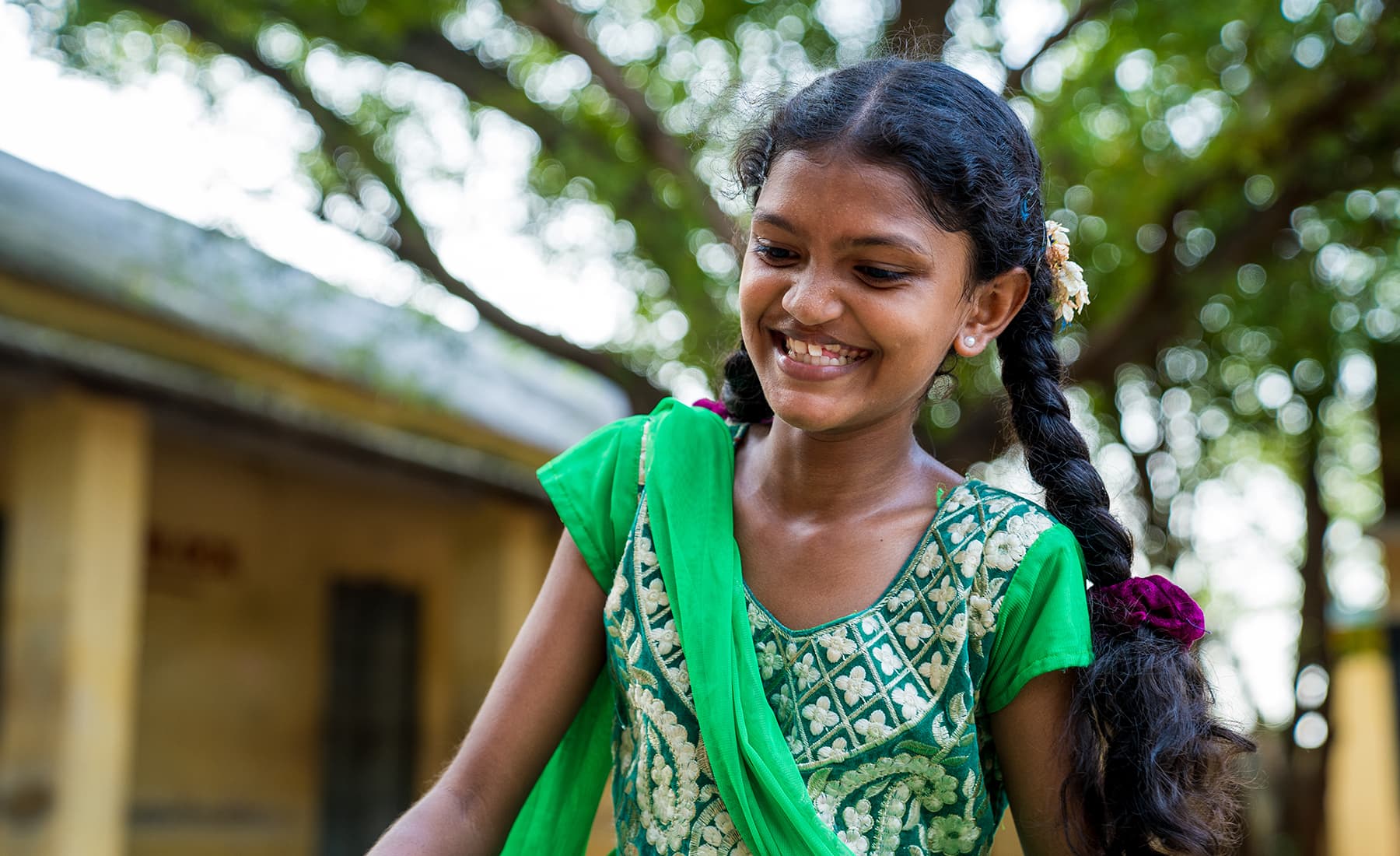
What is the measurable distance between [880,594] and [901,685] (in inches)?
4.2

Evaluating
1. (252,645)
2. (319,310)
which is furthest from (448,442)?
(252,645)

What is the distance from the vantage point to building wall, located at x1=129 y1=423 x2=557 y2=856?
682cm

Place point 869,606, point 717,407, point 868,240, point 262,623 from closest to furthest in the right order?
point 868,240 → point 869,606 → point 717,407 → point 262,623

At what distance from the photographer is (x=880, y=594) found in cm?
160

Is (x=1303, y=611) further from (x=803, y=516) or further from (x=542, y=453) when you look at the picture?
(x=803, y=516)

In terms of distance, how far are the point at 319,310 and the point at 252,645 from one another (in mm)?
2472

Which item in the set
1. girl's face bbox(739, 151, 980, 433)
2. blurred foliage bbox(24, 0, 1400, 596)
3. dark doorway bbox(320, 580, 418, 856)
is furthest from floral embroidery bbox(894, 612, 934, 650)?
dark doorway bbox(320, 580, 418, 856)

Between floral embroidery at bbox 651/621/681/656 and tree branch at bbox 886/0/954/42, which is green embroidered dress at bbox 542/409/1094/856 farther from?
tree branch at bbox 886/0/954/42

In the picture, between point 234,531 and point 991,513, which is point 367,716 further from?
point 991,513

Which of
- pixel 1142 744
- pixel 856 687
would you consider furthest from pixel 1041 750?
pixel 856 687

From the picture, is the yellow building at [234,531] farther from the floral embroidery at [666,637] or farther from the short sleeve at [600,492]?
the floral embroidery at [666,637]

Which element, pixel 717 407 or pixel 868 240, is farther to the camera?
pixel 717 407

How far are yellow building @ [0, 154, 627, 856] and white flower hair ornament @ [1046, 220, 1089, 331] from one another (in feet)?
12.1

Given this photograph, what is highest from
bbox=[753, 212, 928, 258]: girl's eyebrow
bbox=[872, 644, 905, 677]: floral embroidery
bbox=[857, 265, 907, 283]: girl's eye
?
bbox=[753, 212, 928, 258]: girl's eyebrow
